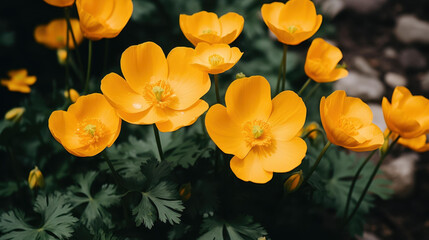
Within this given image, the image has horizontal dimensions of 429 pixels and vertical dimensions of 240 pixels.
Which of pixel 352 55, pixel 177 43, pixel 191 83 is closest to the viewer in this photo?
pixel 191 83

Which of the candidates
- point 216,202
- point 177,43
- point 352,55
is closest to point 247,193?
point 216,202

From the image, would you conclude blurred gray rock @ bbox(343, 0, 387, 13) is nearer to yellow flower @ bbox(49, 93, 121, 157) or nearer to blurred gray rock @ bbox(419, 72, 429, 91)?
blurred gray rock @ bbox(419, 72, 429, 91)

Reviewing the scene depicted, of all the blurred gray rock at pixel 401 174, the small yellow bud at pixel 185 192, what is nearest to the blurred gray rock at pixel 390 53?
the blurred gray rock at pixel 401 174

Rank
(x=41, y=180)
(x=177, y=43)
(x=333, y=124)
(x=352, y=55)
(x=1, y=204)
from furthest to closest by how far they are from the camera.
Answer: (x=352, y=55) → (x=177, y=43) → (x=1, y=204) → (x=41, y=180) → (x=333, y=124)

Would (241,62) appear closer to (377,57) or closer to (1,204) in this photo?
(377,57)

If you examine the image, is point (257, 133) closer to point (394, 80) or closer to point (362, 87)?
point (362, 87)

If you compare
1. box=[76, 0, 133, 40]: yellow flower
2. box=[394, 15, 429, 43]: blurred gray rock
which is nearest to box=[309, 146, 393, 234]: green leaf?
box=[76, 0, 133, 40]: yellow flower
